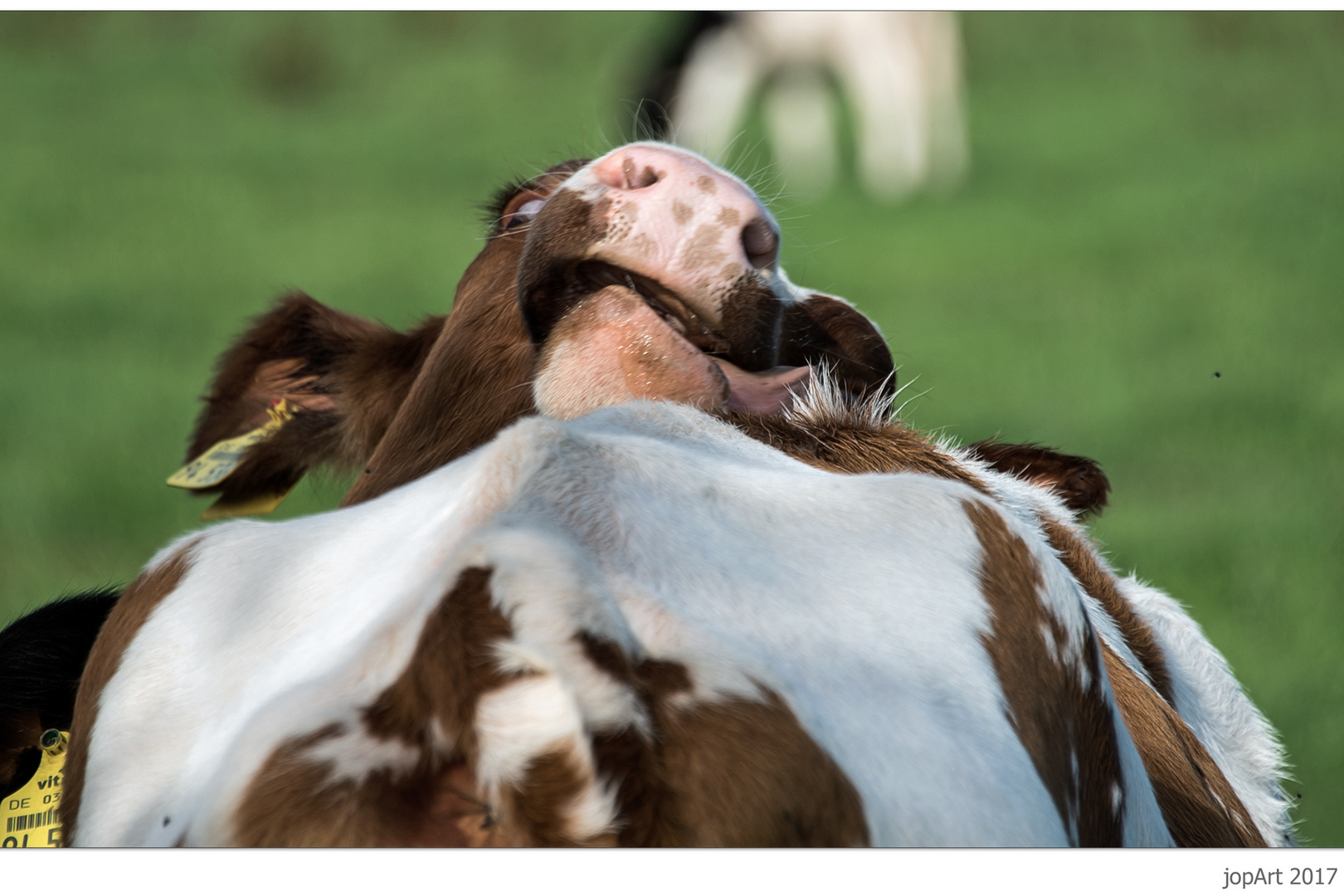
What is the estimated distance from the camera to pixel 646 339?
5.68ft

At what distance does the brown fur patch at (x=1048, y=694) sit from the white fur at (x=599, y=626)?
20mm

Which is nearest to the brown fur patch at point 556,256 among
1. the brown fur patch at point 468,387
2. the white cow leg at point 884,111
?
the brown fur patch at point 468,387

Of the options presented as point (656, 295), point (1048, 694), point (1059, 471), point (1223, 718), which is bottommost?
point (1223, 718)

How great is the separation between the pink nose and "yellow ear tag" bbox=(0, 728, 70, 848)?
3.17 ft

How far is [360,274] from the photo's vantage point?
469 centimetres

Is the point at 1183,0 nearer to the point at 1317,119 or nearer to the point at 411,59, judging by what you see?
the point at 1317,119

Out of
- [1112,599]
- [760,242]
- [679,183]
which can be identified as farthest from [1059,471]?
[679,183]

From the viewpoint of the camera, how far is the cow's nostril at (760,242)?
1.70 metres

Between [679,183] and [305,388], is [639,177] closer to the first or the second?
[679,183]

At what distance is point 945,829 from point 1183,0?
6.91 ft

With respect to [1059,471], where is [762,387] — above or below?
above

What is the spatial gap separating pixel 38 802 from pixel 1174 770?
136cm

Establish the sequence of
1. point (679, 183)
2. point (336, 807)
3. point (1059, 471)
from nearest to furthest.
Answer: point (336, 807) < point (679, 183) < point (1059, 471)

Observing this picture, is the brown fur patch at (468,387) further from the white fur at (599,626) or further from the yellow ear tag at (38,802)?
the white fur at (599,626)
